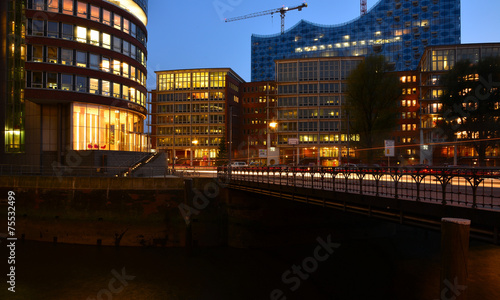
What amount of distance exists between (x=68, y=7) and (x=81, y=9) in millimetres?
1364

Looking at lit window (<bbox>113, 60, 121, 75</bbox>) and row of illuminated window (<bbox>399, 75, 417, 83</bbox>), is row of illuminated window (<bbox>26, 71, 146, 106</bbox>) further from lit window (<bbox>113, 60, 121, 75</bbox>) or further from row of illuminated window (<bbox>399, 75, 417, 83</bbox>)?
row of illuminated window (<bbox>399, 75, 417, 83</bbox>)

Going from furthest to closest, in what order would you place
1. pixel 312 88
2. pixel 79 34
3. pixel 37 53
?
pixel 312 88, pixel 79 34, pixel 37 53

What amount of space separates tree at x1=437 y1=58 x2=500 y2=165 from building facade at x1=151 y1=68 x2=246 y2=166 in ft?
167

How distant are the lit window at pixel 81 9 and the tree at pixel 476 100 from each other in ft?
165

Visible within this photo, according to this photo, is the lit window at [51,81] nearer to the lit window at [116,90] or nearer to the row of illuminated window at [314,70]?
the lit window at [116,90]

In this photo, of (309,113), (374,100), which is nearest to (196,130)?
(309,113)

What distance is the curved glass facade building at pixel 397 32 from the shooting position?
119250mm

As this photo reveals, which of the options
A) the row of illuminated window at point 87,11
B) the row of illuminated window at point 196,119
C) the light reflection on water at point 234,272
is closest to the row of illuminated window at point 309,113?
the row of illuminated window at point 196,119

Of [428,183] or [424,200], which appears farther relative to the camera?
[428,183]

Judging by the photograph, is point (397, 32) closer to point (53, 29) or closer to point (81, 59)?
point (81, 59)

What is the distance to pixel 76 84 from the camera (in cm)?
3922

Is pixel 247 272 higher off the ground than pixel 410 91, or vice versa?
pixel 410 91

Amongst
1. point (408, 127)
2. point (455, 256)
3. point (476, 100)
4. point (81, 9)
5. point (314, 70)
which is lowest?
point (455, 256)

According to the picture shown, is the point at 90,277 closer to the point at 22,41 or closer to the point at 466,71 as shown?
the point at 22,41
